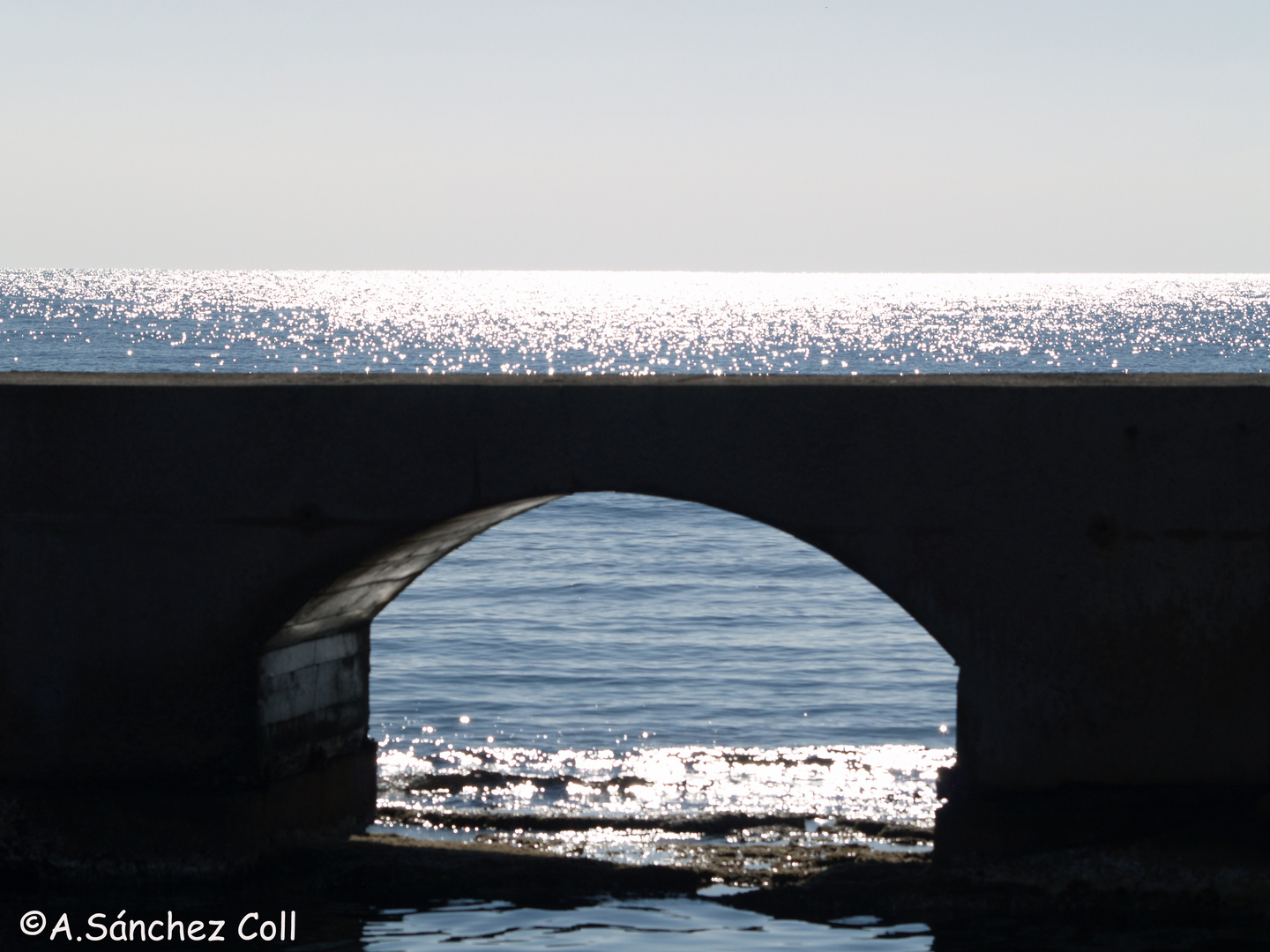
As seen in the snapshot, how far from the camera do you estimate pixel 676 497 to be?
782cm

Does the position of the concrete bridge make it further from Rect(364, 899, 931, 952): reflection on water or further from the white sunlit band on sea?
the white sunlit band on sea

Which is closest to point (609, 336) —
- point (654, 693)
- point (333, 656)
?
point (654, 693)

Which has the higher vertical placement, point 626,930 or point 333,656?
point 333,656

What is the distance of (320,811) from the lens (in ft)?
29.2

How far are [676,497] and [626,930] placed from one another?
212 cm

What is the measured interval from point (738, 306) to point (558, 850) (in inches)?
6430

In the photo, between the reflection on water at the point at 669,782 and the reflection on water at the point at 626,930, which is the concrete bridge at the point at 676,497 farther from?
the reflection on water at the point at 669,782

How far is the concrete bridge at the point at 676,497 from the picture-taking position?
25.1 ft

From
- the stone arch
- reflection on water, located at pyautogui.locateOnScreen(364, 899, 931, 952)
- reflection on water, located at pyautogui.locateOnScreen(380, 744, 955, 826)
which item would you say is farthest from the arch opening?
reflection on water, located at pyautogui.locateOnScreen(364, 899, 931, 952)

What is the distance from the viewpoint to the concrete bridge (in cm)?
764

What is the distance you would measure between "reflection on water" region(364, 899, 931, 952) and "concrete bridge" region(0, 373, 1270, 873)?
68cm

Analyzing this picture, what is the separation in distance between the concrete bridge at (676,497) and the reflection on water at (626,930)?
68 centimetres

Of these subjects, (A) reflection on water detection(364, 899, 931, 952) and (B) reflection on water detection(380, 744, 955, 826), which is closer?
(A) reflection on water detection(364, 899, 931, 952)

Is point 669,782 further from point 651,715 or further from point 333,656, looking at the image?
point 333,656
